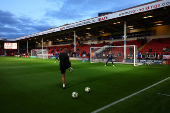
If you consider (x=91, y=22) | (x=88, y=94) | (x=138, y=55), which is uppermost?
(x=91, y=22)

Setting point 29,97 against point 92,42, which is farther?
point 92,42

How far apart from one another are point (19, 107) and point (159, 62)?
1798 cm

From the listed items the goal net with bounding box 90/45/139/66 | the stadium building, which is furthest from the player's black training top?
the stadium building

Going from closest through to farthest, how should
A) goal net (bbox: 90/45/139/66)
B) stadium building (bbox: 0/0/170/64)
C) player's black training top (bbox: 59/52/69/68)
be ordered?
player's black training top (bbox: 59/52/69/68)
stadium building (bbox: 0/0/170/64)
goal net (bbox: 90/45/139/66)

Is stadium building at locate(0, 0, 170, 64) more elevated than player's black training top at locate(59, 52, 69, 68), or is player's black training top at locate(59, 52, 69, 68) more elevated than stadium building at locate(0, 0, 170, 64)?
stadium building at locate(0, 0, 170, 64)

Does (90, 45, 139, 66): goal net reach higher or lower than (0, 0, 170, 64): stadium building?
lower

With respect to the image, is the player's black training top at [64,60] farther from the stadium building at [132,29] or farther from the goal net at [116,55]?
the stadium building at [132,29]

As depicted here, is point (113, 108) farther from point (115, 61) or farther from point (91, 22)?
point (91, 22)

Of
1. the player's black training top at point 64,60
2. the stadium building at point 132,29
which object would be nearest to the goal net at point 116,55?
the stadium building at point 132,29

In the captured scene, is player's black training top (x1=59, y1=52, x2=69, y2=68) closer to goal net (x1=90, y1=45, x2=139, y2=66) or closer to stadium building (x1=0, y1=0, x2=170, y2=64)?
goal net (x1=90, y1=45, x2=139, y2=66)

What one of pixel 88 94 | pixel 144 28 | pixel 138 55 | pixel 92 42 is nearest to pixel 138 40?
pixel 144 28

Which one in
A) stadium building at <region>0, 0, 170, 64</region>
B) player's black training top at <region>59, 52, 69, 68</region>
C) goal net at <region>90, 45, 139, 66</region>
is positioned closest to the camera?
player's black training top at <region>59, 52, 69, 68</region>

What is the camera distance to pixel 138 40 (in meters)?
28.8

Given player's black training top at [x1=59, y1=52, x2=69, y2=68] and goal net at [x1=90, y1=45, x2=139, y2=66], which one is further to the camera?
goal net at [x1=90, y1=45, x2=139, y2=66]
